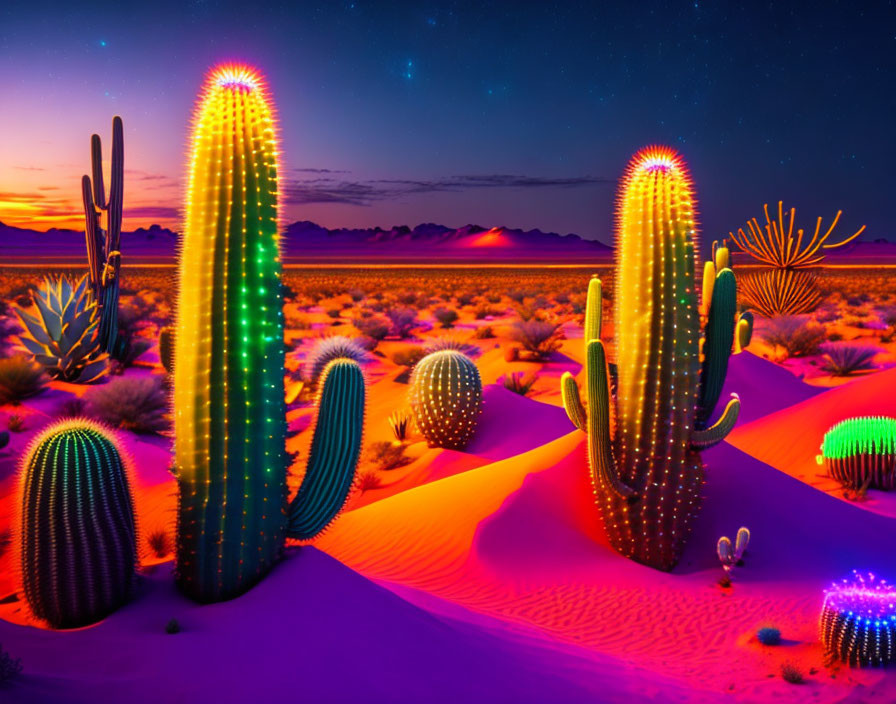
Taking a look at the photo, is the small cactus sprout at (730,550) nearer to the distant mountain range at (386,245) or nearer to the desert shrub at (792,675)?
the desert shrub at (792,675)

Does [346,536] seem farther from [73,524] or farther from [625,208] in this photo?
[625,208]

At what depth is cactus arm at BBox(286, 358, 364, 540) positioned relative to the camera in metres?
5.53

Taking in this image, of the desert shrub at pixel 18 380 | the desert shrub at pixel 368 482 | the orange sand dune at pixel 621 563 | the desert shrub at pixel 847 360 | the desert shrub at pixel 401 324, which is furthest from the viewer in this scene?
the desert shrub at pixel 401 324

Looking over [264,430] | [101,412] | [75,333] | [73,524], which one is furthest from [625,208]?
[75,333]

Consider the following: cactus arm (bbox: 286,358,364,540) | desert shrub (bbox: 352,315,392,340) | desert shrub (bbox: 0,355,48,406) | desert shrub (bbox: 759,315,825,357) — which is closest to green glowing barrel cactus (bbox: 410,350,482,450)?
cactus arm (bbox: 286,358,364,540)

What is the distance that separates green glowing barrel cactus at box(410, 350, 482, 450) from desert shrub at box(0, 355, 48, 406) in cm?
649

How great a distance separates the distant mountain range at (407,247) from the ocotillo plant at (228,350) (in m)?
141

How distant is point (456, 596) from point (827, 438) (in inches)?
Result: 268

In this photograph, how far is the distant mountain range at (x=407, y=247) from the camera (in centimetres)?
15212

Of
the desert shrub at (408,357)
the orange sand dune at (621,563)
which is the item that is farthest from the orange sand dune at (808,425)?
the desert shrub at (408,357)

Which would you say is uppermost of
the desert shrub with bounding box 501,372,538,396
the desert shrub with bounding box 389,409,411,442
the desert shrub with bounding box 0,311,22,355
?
the desert shrub with bounding box 0,311,22,355

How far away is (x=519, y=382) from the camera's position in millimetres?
15984

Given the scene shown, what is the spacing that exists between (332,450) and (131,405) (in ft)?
24.7

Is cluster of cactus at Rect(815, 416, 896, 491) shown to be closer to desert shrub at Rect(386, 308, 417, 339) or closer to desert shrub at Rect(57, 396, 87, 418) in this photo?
desert shrub at Rect(57, 396, 87, 418)
